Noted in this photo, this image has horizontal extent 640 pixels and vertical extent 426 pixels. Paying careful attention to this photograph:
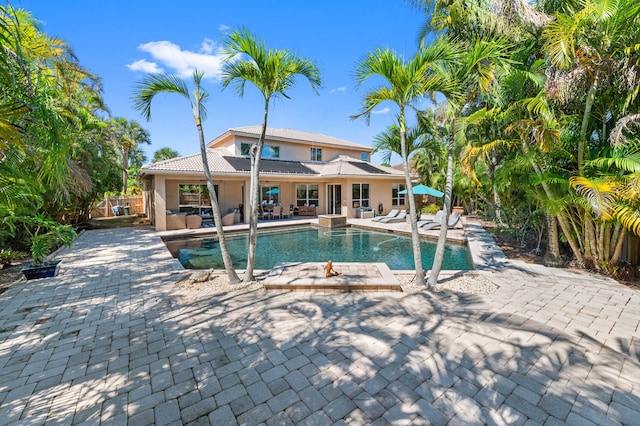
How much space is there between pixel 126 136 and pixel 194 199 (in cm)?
2174

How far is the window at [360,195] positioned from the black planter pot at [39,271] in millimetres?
17095

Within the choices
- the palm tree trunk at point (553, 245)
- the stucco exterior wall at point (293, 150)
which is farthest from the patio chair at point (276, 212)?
the palm tree trunk at point (553, 245)

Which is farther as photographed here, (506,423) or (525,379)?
(525,379)

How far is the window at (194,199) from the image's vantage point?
19.8 m

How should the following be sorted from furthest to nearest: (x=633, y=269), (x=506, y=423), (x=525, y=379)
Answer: (x=633, y=269)
(x=525, y=379)
(x=506, y=423)

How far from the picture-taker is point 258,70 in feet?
20.0

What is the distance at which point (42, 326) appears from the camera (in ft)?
15.4

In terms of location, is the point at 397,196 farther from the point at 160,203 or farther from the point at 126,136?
the point at 126,136

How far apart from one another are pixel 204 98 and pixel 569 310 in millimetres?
8563

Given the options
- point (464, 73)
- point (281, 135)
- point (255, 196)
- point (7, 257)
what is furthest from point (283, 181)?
point (464, 73)

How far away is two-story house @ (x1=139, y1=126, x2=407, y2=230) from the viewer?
1855 centimetres

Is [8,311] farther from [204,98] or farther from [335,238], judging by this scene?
[335,238]

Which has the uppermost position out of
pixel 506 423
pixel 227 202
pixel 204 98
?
pixel 204 98

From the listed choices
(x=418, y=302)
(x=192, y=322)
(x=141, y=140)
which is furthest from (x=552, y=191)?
(x=141, y=140)
